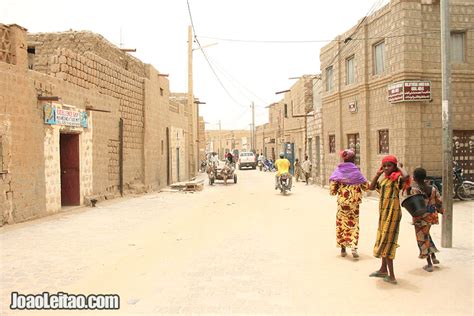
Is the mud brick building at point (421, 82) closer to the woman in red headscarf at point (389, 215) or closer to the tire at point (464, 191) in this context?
the tire at point (464, 191)

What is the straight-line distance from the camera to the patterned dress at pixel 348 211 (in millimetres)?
6340

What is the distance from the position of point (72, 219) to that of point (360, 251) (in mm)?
6974

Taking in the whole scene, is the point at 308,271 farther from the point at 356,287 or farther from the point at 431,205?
the point at 431,205

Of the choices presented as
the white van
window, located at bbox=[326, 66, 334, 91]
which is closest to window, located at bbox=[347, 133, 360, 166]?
window, located at bbox=[326, 66, 334, 91]

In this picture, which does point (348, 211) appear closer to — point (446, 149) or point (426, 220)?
point (426, 220)

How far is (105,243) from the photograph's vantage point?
769cm

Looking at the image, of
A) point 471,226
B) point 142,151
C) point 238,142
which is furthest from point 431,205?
point 238,142

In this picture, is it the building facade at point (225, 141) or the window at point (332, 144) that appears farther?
the building facade at point (225, 141)

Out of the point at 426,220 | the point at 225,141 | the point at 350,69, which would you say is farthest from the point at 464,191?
the point at 225,141

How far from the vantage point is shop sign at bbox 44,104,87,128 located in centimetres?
1116

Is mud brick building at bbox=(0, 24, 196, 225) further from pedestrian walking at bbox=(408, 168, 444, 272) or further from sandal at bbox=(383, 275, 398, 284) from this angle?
pedestrian walking at bbox=(408, 168, 444, 272)

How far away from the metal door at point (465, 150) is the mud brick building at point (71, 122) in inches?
441

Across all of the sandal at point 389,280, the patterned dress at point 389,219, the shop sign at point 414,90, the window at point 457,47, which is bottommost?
the sandal at point 389,280

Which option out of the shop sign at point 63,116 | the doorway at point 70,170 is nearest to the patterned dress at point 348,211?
the shop sign at point 63,116
